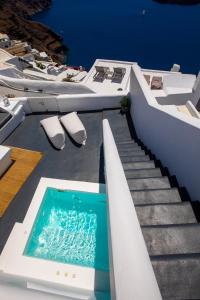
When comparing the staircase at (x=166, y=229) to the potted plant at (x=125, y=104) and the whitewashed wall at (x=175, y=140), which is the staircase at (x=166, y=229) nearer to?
the whitewashed wall at (x=175, y=140)

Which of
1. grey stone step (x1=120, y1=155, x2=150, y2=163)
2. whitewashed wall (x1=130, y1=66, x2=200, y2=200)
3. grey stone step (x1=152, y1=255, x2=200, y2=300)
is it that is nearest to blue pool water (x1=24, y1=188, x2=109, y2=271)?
grey stone step (x1=120, y1=155, x2=150, y2=163)

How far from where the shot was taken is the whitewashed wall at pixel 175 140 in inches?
175

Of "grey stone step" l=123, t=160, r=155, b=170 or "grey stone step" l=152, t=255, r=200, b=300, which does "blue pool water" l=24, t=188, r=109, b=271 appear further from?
"grey stone step" l=152, t=255, r=200, b=300

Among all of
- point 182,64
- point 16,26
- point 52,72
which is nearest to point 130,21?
point 182,64

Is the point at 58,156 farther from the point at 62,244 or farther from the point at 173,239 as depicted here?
the point at 173,239

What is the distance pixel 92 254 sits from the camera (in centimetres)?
621

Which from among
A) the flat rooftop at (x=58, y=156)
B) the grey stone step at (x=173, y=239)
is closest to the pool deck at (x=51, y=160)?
the flat rooftop at (x=58, y=156)

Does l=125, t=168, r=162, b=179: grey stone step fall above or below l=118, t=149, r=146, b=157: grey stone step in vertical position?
above

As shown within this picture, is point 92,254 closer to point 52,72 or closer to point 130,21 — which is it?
point 52,72

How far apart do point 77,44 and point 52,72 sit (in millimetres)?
36670

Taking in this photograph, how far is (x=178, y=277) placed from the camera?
2.71 meters

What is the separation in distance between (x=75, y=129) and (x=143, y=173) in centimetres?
439

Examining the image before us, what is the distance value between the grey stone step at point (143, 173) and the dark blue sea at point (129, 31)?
1957 inches

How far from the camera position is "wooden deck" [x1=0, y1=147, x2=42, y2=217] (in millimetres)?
7504
